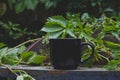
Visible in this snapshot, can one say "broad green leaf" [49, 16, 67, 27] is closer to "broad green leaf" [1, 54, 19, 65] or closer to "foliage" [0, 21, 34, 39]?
"broad green leaf" [1, 54, 19, 65]

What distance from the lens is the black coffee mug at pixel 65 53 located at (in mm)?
1105

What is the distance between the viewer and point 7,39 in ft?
9.66

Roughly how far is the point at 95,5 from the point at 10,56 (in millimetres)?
1433

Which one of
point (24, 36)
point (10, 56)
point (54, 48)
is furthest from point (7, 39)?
point (54, 48)

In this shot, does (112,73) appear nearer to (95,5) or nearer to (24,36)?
(95,5)

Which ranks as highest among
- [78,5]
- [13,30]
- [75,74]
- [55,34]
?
[78,5]

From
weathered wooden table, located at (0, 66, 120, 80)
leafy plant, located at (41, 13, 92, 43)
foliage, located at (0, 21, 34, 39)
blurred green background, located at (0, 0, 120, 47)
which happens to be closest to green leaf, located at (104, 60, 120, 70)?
weathered wooden table, located at (0, 66, 120, 80)

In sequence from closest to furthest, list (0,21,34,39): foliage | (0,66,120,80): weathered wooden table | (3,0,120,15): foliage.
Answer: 1. (0,66,120,80): weathered wooden table
2. (3,0,120,15): foliage
3. (0,21,34,39): foliage

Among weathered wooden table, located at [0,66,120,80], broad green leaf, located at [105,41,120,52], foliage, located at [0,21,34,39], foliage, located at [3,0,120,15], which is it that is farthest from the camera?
foliage, located at [0,21,34,39]

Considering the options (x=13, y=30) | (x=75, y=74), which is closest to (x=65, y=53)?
→ (x=75, y=74)

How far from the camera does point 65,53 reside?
1107 mm

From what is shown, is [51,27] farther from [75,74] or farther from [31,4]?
[31,4]

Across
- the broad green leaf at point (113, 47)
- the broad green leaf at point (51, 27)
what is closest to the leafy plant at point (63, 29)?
the broad green leaf at point (51, 27)

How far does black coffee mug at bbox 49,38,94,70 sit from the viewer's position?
1.11 meters
